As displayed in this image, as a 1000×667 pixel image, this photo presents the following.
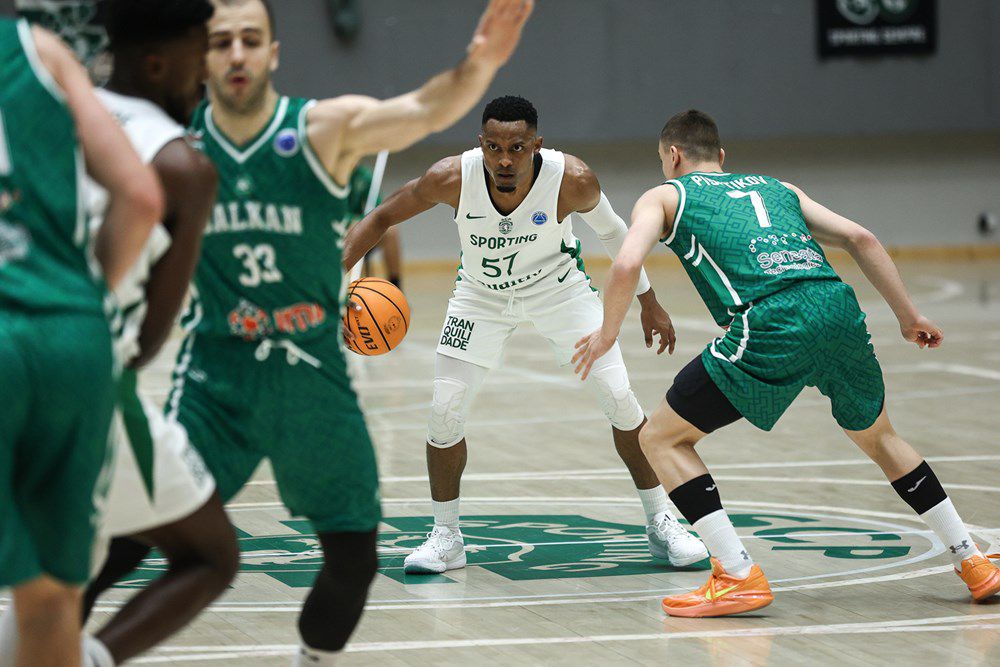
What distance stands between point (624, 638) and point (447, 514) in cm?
137

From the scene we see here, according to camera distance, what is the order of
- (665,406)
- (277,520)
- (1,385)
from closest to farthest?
(1,385)
(665,406)
(277,520)

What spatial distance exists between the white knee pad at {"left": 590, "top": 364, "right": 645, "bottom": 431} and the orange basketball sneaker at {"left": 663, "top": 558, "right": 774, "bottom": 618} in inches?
45.1

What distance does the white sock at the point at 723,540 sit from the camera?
16.9ft

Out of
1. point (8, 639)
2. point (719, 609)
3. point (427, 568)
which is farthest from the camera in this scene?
point (427, 568)

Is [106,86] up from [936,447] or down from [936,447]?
up

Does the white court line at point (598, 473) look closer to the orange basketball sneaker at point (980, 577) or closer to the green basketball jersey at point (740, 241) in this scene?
the green basketball jersey at point (740, 241)

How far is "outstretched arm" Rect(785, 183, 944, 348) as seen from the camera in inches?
208

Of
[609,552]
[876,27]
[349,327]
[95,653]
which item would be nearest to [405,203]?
[349,327]

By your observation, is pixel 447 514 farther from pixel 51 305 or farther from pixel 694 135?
pixel 51 305

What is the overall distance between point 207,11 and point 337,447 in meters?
1.19

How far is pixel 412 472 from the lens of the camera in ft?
26.3

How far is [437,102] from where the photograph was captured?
352 centimetres

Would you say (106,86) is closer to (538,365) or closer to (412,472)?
(412,472)

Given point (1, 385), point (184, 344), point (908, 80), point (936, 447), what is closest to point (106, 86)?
point (184, 344)
